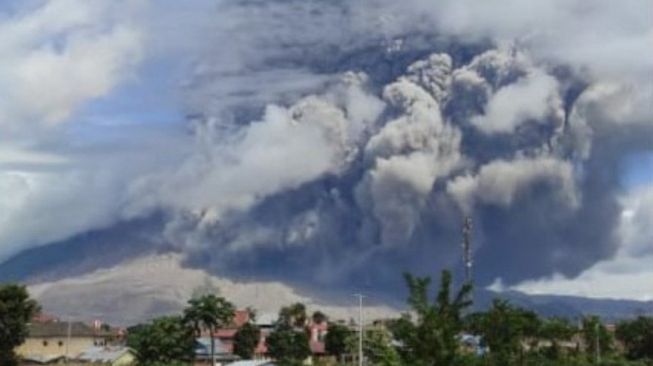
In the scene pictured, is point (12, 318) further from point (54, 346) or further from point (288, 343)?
point (54, 346)

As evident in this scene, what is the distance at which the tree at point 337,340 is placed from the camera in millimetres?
122062

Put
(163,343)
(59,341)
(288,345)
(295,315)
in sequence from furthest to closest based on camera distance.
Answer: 1. (59,341)
2. (295,315)
3. (288,345)
4. (163,343)

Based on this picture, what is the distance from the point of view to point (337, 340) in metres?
124

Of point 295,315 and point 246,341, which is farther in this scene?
point 295,315

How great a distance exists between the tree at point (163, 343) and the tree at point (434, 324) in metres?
55.1

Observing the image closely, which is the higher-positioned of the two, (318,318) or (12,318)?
(318,318)

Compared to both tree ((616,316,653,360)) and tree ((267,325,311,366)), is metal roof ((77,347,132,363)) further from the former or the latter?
tree ((616,316,653,360))

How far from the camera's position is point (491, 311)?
6738cm

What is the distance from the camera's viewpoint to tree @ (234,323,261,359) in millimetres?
129375

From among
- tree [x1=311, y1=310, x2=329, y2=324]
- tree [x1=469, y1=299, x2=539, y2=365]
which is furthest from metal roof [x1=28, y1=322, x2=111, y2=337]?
tree [x1=469, y1=299, x2=539, y2=365]

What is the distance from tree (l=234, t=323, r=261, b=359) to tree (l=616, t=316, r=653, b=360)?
1629 inches

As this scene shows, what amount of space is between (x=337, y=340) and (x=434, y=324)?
84.7 m

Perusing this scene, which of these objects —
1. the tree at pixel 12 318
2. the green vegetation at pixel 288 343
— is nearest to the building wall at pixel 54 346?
the green vegetation at pixel 288 343

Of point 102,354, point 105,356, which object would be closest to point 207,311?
point 105,356
